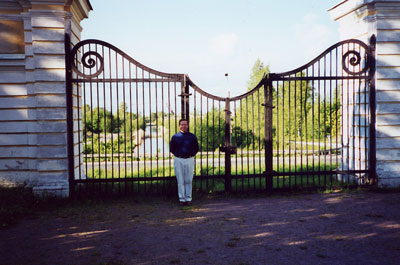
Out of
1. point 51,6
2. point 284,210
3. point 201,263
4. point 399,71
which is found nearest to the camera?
point 201,263

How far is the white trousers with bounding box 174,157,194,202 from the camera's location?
629 centimetres

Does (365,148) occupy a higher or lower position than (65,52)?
lower

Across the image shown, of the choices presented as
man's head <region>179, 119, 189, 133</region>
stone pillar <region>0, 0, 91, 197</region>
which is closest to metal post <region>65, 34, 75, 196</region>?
stone pillar <region>0, 0, 91, 197</region>

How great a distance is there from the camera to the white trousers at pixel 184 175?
20.6 ft

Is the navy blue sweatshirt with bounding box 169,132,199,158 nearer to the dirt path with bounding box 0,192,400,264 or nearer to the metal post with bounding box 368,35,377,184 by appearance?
the dirt path with bounding box 0,192,400,264

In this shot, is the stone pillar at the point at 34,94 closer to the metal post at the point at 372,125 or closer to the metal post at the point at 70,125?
the metal post at the point at 70,125

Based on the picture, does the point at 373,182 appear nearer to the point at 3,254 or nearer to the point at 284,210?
the point at 284,210

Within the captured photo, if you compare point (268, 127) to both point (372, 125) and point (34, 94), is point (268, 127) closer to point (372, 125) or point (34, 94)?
point (372, 125)

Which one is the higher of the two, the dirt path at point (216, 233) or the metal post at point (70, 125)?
the metal post at point (70, 125)

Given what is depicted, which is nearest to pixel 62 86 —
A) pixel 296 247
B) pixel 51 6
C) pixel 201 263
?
pixel 51 6

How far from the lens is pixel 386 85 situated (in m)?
7.28

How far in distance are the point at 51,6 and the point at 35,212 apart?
13.5ft

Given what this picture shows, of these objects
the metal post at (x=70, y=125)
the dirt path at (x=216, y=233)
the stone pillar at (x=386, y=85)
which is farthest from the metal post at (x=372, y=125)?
the metal post at (x=70, y=125)

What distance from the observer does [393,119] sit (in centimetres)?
732
